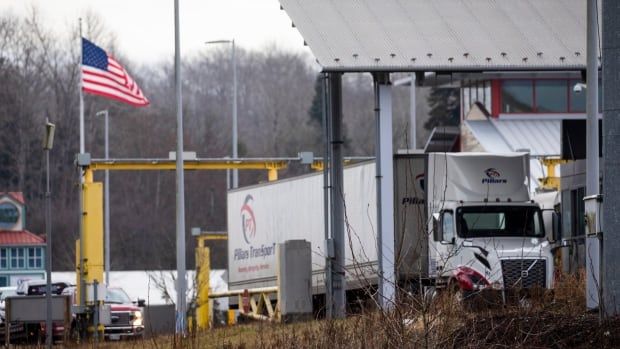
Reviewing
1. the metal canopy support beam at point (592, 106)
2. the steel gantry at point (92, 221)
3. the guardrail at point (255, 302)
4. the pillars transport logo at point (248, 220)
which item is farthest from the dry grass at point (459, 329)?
the pillars transport logo at point (248, 220)

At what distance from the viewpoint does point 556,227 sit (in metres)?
30.5

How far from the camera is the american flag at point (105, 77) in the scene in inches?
1785

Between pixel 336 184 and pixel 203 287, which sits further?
pixel 203 287

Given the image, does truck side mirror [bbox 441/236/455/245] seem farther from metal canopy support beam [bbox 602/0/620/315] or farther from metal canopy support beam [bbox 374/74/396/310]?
metal canopy support beam [bbox 602/0/620/315]

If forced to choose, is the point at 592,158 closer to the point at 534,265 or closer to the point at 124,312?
the point at 534,265

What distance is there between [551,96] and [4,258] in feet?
102

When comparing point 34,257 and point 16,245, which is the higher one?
point 16,245

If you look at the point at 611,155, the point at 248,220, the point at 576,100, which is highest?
the point at 576,100

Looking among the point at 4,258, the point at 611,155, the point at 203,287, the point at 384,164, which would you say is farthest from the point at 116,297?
the point at 4,258

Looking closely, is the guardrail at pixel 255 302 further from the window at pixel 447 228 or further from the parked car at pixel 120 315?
the window at pixel 447 228

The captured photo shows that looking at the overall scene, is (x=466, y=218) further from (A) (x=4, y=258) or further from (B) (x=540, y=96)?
(A) (x=4, y=258)

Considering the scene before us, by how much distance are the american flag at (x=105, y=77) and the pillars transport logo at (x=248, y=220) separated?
4310 millimetres

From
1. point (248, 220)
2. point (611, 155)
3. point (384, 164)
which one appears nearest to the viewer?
point (611, 155)

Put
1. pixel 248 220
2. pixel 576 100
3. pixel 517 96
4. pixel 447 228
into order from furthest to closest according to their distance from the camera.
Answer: pixel 576 100, pixel 517 96, pixel 248 220, pixel 447 228
